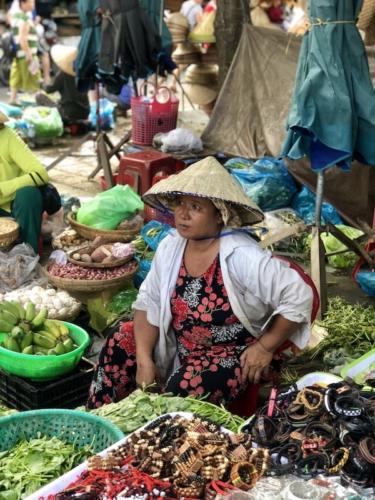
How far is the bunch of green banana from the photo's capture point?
3.78 meters

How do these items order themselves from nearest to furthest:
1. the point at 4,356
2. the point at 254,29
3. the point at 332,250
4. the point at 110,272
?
the point at 4,356, the point at 110,272, the point at 332,250, the point at 254,29

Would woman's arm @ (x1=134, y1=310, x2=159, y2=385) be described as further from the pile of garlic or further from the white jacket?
the pile of garlic

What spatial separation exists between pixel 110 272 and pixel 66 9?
16813 millimetres

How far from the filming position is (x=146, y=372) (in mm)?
3379

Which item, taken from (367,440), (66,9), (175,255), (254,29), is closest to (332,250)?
(254,29)

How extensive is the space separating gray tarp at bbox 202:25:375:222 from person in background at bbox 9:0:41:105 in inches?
259

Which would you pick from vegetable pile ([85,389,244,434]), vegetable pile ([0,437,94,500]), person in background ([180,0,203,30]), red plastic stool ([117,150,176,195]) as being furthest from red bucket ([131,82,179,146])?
vegetable pile ([0,437,94,500])

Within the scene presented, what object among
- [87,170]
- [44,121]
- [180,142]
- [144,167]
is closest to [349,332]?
[144,167]

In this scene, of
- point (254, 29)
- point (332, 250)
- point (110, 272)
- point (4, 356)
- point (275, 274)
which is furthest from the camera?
point (254, 29)

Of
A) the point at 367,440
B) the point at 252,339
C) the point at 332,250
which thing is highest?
the point at 367,440

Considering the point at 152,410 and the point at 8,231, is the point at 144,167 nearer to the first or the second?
the point at 8,231

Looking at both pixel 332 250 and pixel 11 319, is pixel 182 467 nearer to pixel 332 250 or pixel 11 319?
pixel 11 319

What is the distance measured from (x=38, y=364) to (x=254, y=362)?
110 cm

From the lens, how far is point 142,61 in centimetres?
718
